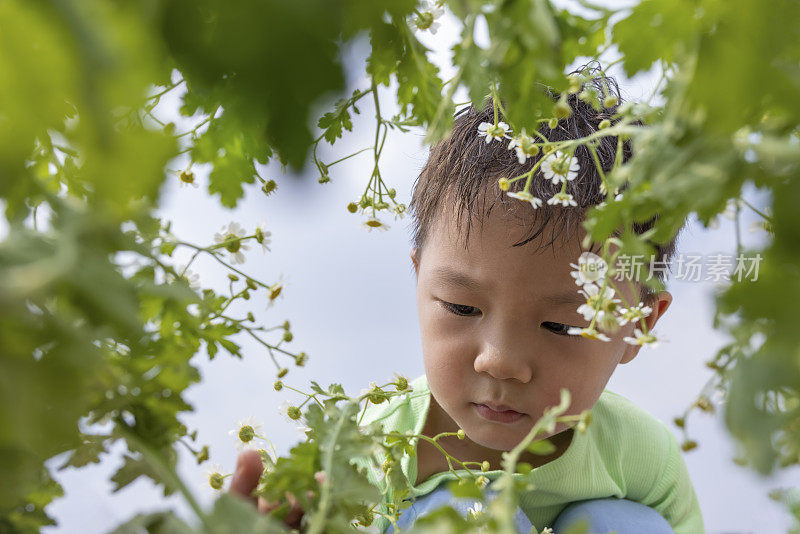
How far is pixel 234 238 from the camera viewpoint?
52 centimetres

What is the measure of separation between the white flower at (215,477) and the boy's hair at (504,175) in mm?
342

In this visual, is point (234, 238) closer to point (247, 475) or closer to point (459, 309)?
point (247, 475)

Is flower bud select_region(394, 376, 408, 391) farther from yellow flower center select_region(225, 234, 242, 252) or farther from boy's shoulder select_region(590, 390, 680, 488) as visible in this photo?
boy's shoulder select_region(590, 390, 680, 488)

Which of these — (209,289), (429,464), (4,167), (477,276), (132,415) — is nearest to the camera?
(4,167)

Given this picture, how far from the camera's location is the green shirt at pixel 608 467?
2.98ft

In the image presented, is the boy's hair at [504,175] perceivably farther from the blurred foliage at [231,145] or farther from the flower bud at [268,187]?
the blurred foliage at [231,145]

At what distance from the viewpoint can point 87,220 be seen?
0.22m

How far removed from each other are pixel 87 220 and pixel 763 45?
8.8 inches

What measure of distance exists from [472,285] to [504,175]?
0.42ft

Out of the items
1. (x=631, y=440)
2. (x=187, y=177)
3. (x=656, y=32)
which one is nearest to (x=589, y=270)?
(x=656, y=32)

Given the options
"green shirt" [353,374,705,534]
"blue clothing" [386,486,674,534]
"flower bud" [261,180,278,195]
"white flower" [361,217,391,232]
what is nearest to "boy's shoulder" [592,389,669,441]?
"green shirt" [353,374,705,534]

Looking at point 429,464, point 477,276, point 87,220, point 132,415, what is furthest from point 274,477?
point 429,464

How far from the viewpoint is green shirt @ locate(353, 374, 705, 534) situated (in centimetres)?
91

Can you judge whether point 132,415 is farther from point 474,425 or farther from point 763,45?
point 474,425
